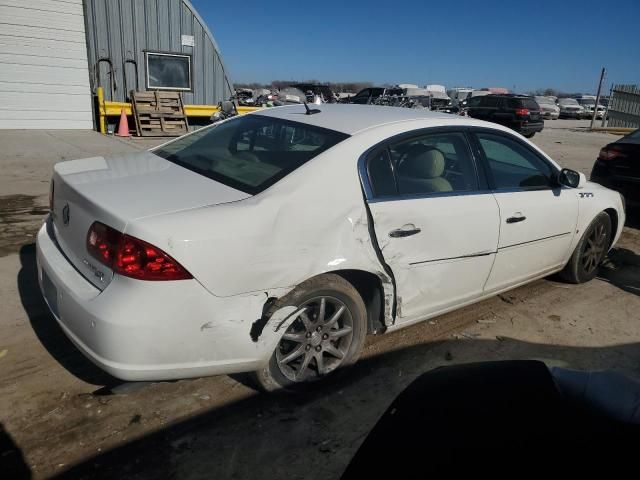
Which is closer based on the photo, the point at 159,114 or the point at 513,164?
the point at 513,164

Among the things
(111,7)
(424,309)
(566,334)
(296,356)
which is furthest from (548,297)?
(111,7)

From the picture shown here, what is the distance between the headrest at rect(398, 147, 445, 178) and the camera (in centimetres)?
311

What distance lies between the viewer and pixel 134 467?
7.52ft

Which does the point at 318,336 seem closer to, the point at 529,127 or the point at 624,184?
the point at 624,184

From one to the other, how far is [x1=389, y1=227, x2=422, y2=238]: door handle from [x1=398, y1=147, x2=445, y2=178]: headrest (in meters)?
0.35

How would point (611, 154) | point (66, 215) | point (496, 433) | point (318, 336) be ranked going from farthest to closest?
point (611, 154) → point (318, 336) → point (66, 215) → point (496, 433)

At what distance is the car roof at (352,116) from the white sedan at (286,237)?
0.02 meters

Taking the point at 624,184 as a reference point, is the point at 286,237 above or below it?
above

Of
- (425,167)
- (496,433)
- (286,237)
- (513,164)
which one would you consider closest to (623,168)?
(513,164)

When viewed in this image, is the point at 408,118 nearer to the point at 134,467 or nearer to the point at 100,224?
the point at 100,224

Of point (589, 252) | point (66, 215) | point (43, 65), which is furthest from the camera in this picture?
point (43, 65)

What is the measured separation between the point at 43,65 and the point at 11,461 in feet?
41.9

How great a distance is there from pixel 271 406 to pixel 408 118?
1.94m

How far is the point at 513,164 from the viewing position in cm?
393
